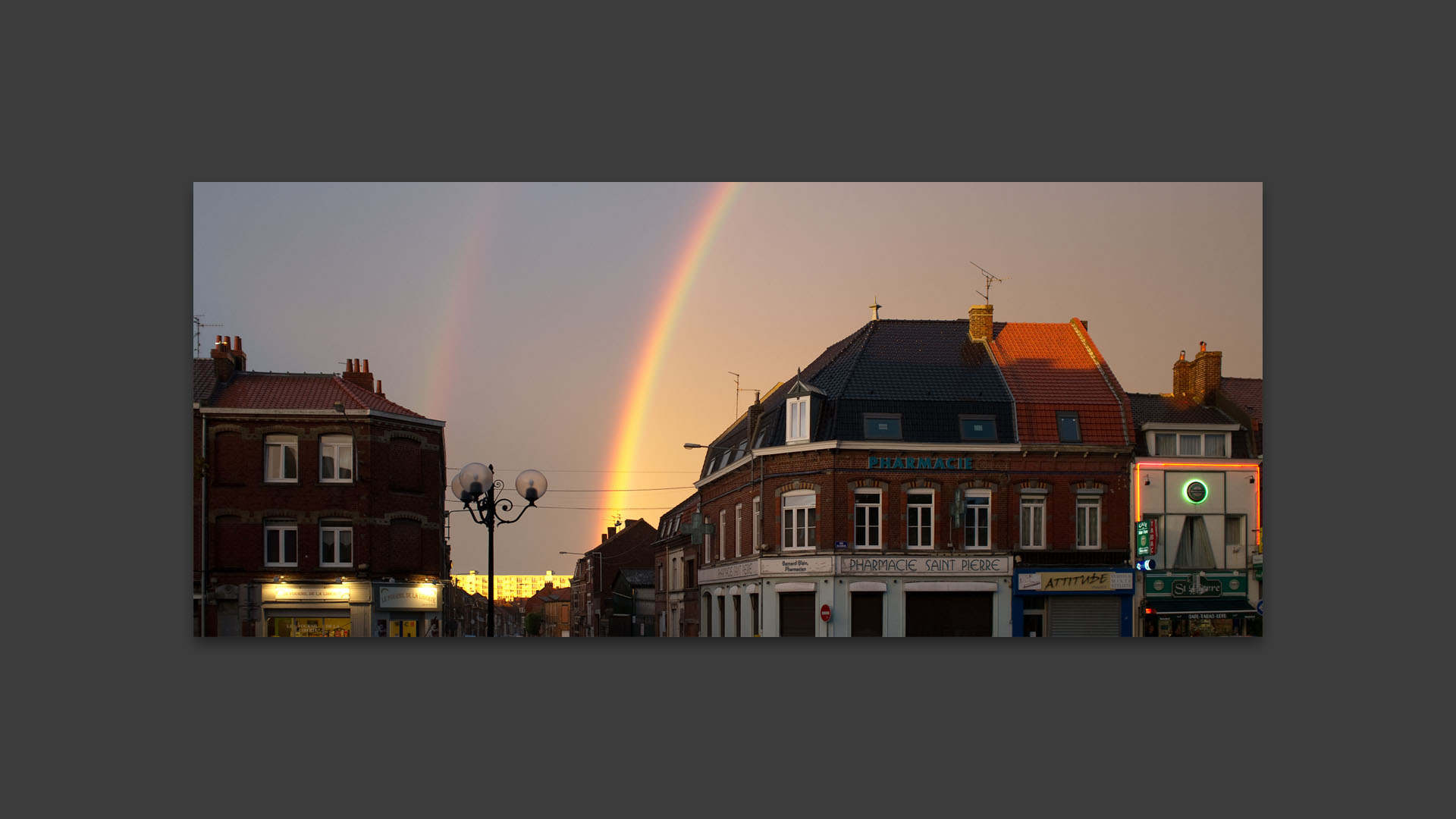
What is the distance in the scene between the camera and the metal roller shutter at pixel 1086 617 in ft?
59.9

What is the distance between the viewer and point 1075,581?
18.6 metres

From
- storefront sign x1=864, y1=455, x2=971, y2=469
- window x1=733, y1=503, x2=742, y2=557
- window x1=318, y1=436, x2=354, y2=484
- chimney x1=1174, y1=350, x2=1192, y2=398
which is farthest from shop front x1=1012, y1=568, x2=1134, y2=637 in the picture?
window x1=318, y1=436, x2=354, y2=484

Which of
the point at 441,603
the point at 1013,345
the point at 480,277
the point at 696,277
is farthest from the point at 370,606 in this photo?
the point at 1013,345

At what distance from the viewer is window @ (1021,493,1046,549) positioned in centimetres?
1888

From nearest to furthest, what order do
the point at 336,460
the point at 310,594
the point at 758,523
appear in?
the point at 310,594
the point at 336,460
the point at 758,523

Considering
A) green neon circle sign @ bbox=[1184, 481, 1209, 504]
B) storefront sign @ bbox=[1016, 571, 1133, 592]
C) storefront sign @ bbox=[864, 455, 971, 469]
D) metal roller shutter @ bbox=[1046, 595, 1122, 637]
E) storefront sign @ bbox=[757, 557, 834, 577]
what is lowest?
metal roller shutter @ bbox=[1046, 595, 1122, 637]

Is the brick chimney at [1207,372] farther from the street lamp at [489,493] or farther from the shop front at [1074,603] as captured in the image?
the street lamp at [489,493]

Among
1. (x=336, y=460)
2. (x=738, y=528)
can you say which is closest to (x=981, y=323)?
(x=738, y=528)

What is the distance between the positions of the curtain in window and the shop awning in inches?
17.6

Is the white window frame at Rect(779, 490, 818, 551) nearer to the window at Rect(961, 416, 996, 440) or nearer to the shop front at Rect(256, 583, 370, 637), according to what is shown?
the window at Rect(961, 416, 996, 440)

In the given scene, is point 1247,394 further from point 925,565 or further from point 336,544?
point 336,544

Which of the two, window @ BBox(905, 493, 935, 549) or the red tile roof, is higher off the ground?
the red tile roof

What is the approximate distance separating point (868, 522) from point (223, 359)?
325 inches

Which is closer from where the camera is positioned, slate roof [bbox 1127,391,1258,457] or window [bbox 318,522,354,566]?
slate roof [bbox 1127,391,1258,457]
